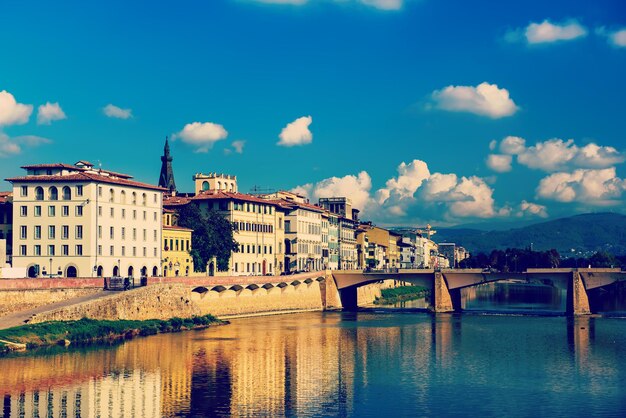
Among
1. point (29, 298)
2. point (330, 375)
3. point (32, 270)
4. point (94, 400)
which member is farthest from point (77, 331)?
point (32, 270)

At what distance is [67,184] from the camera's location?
96.9 m

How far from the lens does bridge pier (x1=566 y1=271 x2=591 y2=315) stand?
111 m

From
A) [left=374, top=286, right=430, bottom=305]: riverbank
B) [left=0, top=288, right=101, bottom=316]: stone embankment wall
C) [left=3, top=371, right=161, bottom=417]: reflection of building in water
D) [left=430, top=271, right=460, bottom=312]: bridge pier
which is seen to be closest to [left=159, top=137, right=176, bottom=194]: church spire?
[left=374, top=286, right=430, bottom=305]: riverbank

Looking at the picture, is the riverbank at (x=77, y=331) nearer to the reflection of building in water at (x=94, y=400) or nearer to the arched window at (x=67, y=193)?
the reflection of building in water at (x=94, y=400)

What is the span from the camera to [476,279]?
118 m

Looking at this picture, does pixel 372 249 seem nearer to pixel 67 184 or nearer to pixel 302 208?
pixel 302 208

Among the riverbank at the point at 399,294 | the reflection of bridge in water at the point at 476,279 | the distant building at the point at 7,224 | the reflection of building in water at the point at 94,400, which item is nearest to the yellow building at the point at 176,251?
the distant building at the point at 7,224

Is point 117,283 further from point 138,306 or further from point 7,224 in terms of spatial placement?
point 7,224

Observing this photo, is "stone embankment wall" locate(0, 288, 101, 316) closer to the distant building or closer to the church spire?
the distant building

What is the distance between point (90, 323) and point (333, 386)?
2842 centimetres

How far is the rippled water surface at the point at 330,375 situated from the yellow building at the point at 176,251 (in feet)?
77.9

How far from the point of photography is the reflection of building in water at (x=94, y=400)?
49.5 metres

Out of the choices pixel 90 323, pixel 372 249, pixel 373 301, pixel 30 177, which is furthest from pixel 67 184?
pixel 372 249

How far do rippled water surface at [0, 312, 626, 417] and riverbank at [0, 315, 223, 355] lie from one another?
8.87ft
